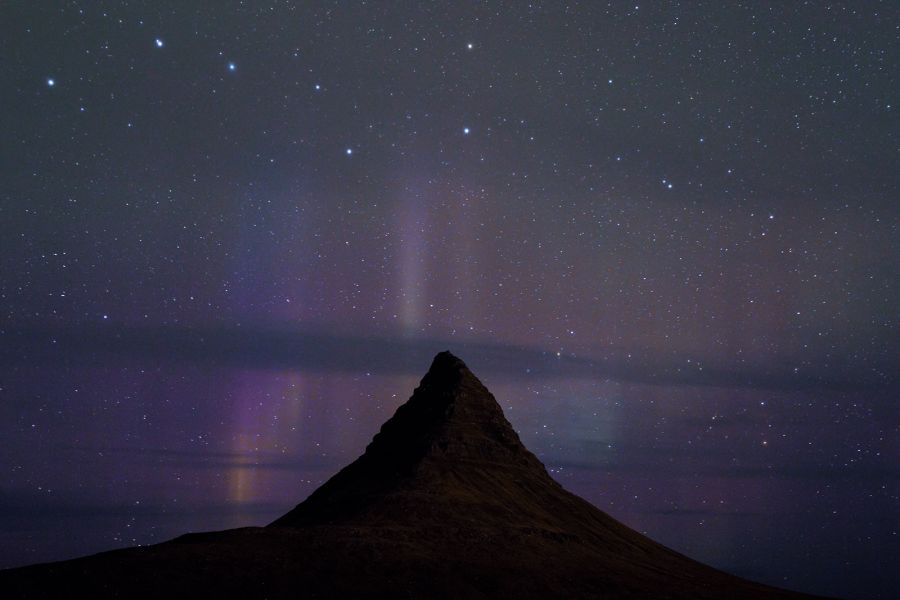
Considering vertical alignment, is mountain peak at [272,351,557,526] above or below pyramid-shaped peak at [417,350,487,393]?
below

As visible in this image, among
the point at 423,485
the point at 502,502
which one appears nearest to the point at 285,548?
the point at 423,485

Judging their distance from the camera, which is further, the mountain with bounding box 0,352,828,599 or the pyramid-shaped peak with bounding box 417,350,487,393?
the pyramid-shaped peak with bounding box 417,350,487,393

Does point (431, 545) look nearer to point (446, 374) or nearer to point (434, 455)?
point (434, 455)

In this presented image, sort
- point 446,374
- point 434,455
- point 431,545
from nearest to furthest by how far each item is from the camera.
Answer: point 431,545 < point 434,455 < point 446,374

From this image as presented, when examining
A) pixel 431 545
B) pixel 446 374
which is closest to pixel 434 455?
pixel 446 374

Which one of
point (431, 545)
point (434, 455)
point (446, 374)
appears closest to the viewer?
point (431, 545)

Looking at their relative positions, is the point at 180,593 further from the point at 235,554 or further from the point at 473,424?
the point at 473,424

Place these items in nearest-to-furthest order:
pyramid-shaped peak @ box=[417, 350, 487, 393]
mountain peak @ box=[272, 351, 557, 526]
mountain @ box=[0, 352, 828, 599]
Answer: mountain @ box=[0, 352, 828, 599]
mountain peak @ box=[272, 351, 557, 526]
pyramid-shaped peak @ box=[417, 350, 487, 393]

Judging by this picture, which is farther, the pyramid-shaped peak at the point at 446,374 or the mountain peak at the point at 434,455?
the pyramid-shaped peak at the point at 446,374

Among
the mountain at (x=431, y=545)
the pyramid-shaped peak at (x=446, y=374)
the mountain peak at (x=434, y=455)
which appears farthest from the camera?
the pyramid-shaped peak at (x=446, y=374)

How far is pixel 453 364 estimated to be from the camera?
132 metres

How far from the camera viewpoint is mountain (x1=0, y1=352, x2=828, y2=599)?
60.1 m

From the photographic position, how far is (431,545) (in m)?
74.7

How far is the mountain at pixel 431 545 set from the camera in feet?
197
